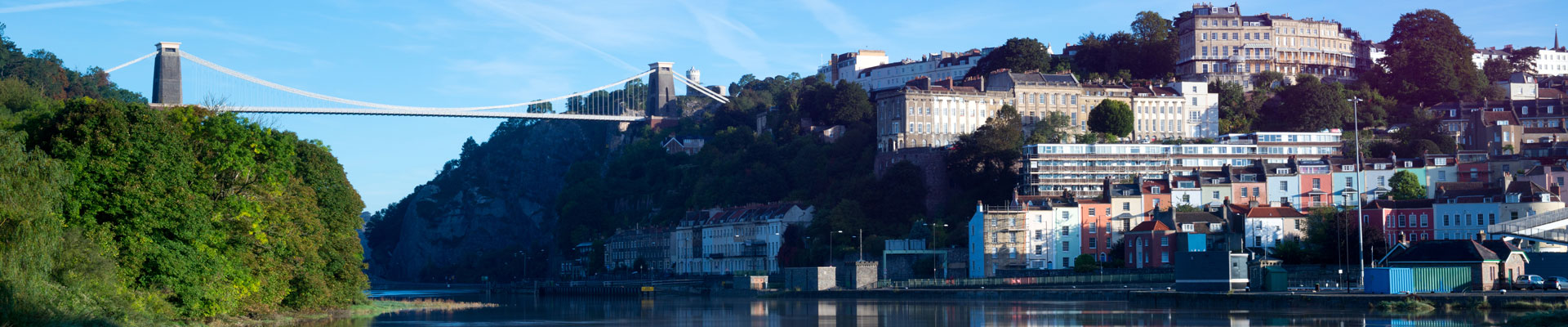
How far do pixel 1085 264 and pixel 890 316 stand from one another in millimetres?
19615

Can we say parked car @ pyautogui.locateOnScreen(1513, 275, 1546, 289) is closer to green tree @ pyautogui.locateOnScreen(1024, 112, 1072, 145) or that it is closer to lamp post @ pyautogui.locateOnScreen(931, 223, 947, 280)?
lamp post @ pyautogui.locateOnScreen(931, 223, 947, 280)

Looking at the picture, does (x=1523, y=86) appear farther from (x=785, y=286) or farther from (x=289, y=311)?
(x=289, y=311)

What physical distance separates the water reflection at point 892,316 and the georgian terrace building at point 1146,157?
15917mm

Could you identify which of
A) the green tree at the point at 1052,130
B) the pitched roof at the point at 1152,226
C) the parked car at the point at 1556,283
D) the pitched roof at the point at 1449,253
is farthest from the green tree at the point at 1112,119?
the parked car at the point at 1556,283

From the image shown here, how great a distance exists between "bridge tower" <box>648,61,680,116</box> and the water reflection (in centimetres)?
6395

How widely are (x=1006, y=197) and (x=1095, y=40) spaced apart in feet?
96.3

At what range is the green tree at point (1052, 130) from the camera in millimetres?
79000

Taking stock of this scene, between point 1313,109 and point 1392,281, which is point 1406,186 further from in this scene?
point 1392,281

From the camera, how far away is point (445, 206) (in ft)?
423

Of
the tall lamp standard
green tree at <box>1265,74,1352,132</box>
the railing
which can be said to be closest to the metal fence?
the tall lamp standard

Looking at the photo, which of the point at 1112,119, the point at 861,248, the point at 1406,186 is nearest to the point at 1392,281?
the point at 1406,186

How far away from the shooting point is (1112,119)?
82625 mm

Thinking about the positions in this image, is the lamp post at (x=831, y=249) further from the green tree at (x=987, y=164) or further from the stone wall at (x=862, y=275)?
the green tree at (x=987, y=164)

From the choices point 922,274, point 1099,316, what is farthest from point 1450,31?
point 1099,316
